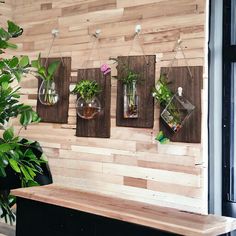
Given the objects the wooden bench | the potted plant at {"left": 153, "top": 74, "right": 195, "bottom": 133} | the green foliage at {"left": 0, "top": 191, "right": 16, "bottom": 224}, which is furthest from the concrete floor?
the potted plant at {"left": 153, "top": 74, "right": 195, "bottom": 133}

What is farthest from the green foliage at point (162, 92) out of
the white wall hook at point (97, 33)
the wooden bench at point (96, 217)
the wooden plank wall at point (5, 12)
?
the wooden plank wall at point (5, 12)

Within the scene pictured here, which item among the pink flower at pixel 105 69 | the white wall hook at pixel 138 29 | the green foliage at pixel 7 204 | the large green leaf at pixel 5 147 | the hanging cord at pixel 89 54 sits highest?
the white wall hook at pixel 138 29

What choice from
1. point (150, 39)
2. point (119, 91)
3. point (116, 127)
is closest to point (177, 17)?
point (150, 39)

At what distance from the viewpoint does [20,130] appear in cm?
442

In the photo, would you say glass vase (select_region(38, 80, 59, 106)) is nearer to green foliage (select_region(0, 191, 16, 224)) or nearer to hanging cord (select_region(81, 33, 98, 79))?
hanging cord (select_region(81, 33, 98, 79))

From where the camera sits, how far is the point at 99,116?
3775 millimetres

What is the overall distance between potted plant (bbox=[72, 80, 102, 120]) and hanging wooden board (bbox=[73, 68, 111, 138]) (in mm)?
57

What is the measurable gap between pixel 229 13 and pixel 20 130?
2.41 m

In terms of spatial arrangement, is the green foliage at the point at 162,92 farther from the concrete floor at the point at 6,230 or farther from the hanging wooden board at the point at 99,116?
the concrete floor at the point at 6,230

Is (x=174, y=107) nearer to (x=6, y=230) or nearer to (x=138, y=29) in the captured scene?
(x=138, y=29)

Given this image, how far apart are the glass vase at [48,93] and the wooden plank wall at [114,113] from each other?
18 centimetres

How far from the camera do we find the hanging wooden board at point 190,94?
321 centimetres

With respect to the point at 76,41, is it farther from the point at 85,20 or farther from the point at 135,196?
the point at 135,196

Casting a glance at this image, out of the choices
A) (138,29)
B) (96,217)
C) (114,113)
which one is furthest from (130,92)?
(96,217)
